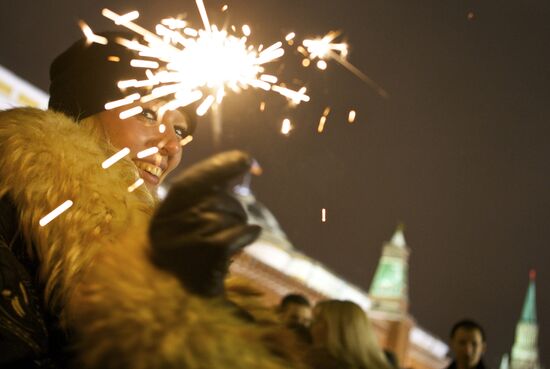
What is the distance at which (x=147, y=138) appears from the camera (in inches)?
89.7

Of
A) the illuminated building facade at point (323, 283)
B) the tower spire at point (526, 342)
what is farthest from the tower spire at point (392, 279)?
the tower spire at point (526, 342)

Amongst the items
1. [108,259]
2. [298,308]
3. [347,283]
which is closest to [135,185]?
[108,259]

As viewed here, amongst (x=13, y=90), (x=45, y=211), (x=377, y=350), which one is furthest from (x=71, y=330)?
(x=13, y=90)

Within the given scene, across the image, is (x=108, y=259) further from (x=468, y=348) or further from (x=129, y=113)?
(x=468, y=348)

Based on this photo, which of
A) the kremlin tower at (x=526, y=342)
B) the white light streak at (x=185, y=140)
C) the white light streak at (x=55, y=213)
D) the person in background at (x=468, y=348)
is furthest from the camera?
the kremlin tower at (x=526, y=342)

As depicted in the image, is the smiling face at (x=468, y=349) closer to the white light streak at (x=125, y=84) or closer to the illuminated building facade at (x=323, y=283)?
the white light streak at (x=125, y=84)

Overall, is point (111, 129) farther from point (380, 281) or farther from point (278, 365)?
point (380, 281)

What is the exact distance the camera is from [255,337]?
4.38 ft

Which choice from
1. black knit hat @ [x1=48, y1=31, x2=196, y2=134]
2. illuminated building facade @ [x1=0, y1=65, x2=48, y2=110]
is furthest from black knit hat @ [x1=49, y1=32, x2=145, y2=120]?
illuminated building facade @ [x1=0, y1=65, x2=48, y2=110]

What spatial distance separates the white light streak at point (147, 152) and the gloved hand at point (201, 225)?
41.1 inches

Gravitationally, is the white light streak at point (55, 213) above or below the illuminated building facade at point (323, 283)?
below

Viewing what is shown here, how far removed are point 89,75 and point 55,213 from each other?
2.95 feet

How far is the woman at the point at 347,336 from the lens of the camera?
257 centimetres

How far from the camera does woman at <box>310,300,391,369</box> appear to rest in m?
2.57
